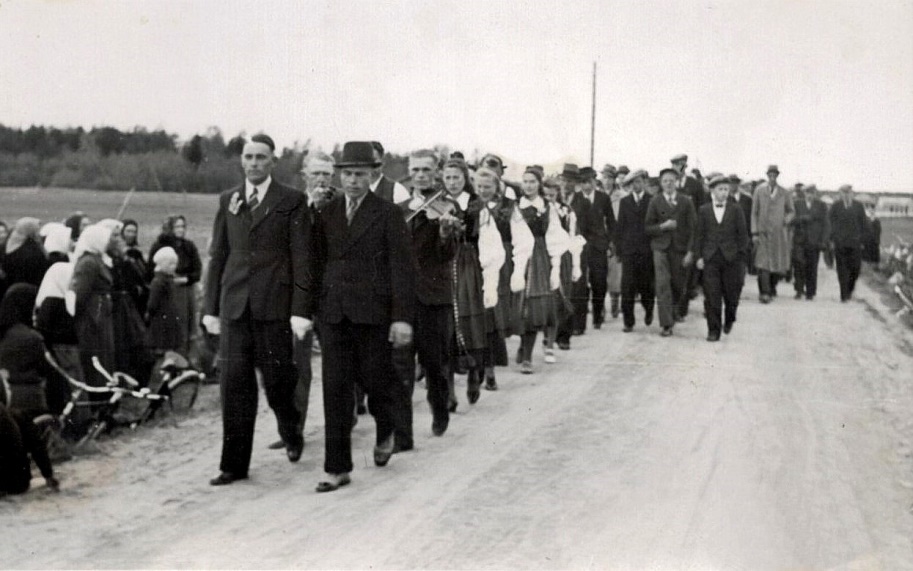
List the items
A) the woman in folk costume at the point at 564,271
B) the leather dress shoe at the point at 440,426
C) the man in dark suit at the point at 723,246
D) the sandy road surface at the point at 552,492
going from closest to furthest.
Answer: the sandy road surface at the point at 552,492 → the leather dress shoe at the point at 440,426 → the woman in folk costume at the point at 564,271 → the man in dark suit at the point at 723,246

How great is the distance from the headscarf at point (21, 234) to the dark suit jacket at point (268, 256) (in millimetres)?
2625

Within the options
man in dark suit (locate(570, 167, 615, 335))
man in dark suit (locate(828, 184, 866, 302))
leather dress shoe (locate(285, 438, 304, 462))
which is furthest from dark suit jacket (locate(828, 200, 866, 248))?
leather dress shoe (locate(285, 438, 304, 462))

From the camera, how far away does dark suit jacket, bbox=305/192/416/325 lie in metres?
6.18

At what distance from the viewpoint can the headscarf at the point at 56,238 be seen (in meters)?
A: 8.60

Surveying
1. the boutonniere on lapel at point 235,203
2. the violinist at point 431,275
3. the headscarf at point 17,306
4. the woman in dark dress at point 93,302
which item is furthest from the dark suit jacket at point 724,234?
the headscarf at point 17,306

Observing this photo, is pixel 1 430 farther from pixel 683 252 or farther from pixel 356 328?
pixel 683 252

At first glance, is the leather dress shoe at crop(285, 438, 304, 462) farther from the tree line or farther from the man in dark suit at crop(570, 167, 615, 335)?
the man in dark suit at crop(570, 167, 615, 335)

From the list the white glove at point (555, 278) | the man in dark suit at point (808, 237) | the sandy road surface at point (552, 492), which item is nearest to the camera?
the sandy road surface at point (552, 492)

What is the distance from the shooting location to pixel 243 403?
6250 mm

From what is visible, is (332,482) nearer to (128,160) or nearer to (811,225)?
(128,160)

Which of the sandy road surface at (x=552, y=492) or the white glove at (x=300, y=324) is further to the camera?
the white glove at (x=300, y=324)

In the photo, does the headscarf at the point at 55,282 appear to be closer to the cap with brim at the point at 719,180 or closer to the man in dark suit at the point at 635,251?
the man in dark suit at the point at 635,251

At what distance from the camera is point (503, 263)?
29.8 ft

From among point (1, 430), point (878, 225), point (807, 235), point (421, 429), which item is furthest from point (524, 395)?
point (807, 235)
